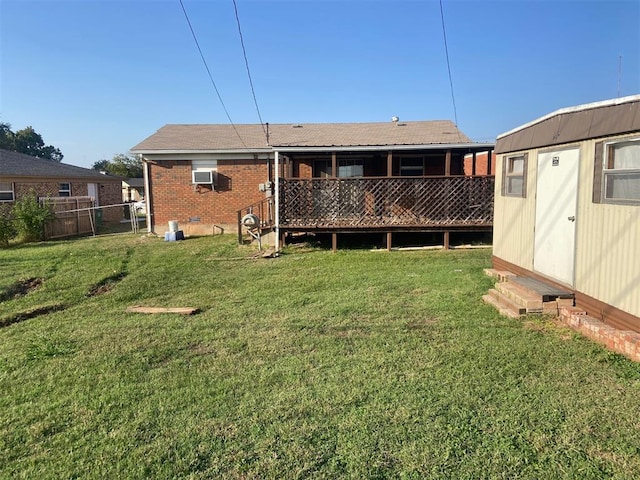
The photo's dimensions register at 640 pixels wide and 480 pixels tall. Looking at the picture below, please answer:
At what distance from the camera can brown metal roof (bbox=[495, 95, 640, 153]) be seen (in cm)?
477

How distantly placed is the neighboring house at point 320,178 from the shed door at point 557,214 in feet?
17.2

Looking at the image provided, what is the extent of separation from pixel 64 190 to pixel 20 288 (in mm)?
16246

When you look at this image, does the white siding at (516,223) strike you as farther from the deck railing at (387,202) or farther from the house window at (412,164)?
the house window at (412,164)

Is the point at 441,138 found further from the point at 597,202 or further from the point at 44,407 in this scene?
the point at 44,407

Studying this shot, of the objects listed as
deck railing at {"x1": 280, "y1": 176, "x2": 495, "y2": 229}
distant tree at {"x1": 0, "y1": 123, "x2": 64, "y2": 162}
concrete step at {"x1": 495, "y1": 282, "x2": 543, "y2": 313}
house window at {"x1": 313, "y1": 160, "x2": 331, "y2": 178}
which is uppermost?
distant tree at {"x1": 0, "y1": 123, "x2": 64, "y2": 162}

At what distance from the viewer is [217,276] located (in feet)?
31.3

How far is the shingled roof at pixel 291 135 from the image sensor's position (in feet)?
47.6

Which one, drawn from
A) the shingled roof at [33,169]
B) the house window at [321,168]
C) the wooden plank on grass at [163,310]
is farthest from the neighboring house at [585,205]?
the shingled roof at [33,169]

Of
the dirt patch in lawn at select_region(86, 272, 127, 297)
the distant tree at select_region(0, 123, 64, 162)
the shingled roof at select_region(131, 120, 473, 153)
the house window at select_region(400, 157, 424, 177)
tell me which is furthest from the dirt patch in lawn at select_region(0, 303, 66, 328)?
the distant tree at select_region(0, 123, 64, 162)

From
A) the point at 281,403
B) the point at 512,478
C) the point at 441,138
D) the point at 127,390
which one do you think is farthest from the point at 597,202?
the point at 441,138

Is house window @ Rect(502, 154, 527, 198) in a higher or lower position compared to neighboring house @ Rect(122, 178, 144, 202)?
lower

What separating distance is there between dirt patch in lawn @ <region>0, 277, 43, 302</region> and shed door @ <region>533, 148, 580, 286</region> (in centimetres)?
869

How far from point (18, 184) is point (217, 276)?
1623 cm

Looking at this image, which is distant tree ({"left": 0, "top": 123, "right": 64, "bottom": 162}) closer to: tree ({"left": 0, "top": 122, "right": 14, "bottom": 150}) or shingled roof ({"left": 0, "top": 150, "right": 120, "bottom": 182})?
tree ({"left": 0, "top": 122, "right": 14, "bottom": 150})
